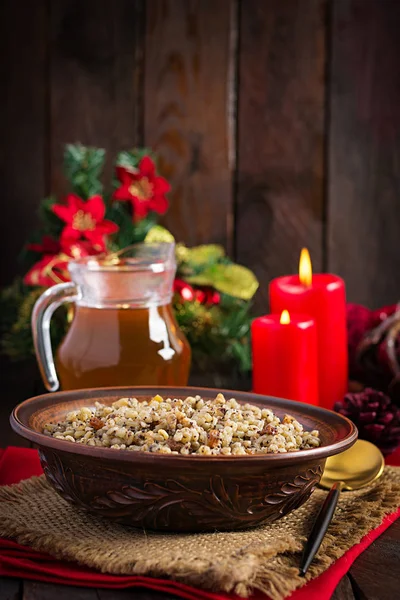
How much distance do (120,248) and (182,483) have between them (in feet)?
3.16

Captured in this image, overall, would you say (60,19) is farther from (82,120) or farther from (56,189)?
(56,189)

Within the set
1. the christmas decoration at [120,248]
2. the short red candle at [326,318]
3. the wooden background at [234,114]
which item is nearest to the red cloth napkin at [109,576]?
the short red candle at [326,318]

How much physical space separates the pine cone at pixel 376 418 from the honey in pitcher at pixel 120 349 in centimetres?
26

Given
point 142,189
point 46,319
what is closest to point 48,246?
point 142,189

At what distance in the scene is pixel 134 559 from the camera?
→ 71 centimetres

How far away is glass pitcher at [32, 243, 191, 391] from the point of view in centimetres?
112

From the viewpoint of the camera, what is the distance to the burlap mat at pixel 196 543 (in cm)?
69

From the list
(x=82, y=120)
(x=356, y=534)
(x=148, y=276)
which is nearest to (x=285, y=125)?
(x=82, y=120)

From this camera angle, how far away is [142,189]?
1673mm

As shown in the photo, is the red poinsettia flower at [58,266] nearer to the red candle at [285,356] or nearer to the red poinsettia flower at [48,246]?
the red poinsettia flower at [48,246]

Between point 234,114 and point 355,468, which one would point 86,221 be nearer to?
point 234,114


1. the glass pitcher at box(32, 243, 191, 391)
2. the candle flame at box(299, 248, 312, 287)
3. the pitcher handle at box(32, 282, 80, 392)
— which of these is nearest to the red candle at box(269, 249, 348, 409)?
the candle flame at box(299, 248, 312, 287)

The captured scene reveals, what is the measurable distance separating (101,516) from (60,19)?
1.56m

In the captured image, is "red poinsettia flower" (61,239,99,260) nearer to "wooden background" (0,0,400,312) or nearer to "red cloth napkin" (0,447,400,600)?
"wooden background" (0,0,400,312)
